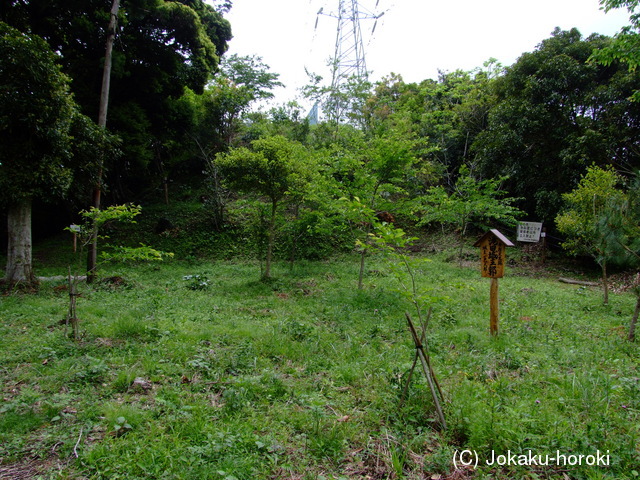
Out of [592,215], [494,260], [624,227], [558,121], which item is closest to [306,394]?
[494,260]

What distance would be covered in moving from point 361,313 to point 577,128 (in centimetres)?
1261

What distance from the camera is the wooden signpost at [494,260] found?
531 centimetres

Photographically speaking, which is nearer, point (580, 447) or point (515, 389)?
point (580, 447)

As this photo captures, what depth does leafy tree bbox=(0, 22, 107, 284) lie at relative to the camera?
7633 mm

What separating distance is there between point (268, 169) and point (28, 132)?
238 inches

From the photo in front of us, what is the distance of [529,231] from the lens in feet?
46.6

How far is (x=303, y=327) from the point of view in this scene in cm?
571

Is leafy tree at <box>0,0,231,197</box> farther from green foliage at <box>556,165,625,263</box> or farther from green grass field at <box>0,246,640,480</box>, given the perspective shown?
green foliage at <box>556,165,625,263</box>

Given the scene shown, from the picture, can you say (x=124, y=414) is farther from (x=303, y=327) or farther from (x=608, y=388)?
(x=608, y=388)

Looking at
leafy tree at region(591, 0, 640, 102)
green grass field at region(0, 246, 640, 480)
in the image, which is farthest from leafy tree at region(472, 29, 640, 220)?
green grass field at region(0, 246, 640, 480)

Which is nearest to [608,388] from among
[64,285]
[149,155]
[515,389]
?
[515,389]

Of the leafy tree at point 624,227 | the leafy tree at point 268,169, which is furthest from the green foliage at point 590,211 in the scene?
the leafy tree at point 268,169

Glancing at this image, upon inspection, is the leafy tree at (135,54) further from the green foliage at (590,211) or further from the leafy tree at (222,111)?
the green foliage at (590,211)

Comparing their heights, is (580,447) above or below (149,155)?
below
